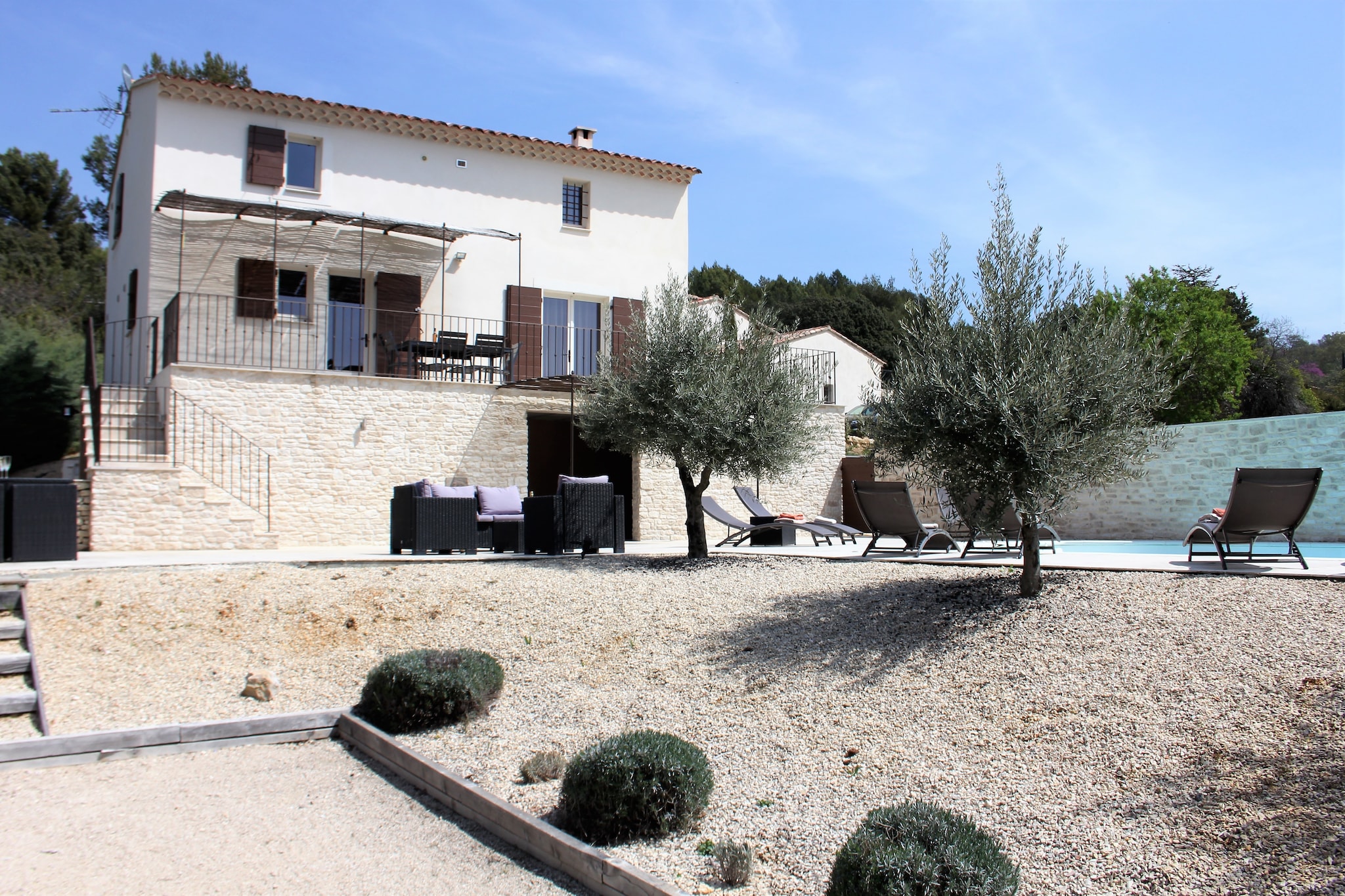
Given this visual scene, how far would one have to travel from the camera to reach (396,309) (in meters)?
15.3

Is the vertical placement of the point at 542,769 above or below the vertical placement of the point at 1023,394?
below

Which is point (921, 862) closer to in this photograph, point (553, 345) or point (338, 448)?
point (338, 448)

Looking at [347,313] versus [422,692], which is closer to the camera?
[422,692]

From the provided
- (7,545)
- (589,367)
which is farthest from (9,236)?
(7,545)

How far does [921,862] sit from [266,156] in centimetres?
1518

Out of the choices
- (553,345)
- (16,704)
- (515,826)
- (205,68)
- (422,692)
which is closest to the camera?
(515,826)

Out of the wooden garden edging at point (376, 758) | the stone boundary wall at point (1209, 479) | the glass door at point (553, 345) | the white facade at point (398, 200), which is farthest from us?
the glass door at point (553, 345)

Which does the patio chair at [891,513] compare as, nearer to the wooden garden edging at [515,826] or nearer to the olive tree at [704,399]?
the olive tree at [704,399]

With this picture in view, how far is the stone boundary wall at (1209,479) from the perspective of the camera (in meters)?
11.8

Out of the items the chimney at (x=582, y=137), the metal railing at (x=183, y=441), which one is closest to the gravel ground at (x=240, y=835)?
the metal railing at (x=183, y=441)

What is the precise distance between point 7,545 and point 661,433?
21.4 ft

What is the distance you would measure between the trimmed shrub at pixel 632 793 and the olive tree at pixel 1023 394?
316 centimetres

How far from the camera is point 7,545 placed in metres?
8.77

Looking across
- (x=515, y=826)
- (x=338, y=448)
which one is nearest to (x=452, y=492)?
(x=338, y=448)
